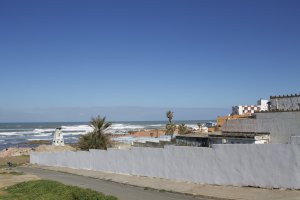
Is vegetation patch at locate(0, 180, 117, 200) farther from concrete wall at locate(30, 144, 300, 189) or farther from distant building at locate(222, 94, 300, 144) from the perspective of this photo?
distant building at locate(222, 94, 300, 144)

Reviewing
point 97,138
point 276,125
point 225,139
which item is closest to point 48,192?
point 225,139

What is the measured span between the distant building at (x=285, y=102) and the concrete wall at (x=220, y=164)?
871cm

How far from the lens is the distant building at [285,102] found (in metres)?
26.2

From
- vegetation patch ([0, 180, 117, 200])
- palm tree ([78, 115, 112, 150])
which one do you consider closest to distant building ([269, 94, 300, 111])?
vegetation patch ([0, 180, 117, 200])

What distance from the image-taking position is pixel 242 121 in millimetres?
25906

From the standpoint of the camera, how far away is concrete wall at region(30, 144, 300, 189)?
1580 cm

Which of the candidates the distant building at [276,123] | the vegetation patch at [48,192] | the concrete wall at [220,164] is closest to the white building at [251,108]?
the distant building at [276,123]

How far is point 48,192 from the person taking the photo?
19.8 meters

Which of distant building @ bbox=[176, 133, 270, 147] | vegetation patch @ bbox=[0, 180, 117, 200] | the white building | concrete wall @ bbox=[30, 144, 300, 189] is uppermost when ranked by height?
the white building

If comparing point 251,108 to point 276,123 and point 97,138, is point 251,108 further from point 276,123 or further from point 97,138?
point 276,123

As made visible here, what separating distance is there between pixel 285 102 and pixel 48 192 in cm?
1660

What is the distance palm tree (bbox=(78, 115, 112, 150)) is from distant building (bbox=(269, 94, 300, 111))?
17.7 m

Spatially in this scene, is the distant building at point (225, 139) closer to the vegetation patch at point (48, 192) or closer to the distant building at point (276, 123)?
the distant building at point (276, 123)

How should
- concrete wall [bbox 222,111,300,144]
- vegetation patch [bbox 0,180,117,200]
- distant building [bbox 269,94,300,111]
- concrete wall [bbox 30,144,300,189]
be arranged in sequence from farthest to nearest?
1. distant building [bbox 269,94,300,111]
2. concrete wall [bbox 222,111,300,144]
3. concrete wall [bbox 30,144,300,189]
4. vegetation patch [bbox 0,180,117,200]
